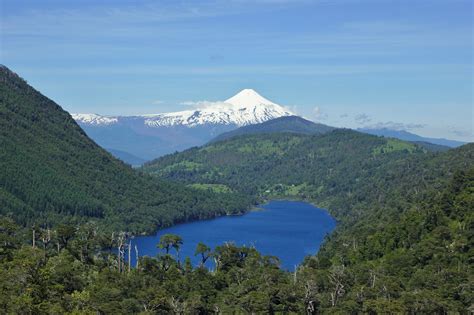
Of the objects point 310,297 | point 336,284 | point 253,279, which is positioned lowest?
point 310,297

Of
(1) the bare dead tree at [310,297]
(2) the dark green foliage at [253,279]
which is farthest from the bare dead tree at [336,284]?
(1) the bare dead tree at [310,297]

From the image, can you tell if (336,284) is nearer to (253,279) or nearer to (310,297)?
(310,297)

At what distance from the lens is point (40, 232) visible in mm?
132375

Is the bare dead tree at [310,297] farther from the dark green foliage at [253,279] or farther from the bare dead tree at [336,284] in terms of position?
the bare dead tree at [336,284]

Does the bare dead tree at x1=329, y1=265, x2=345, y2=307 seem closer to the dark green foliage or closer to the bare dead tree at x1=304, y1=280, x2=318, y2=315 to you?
the dark green foliage

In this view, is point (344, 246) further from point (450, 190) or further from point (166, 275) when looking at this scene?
point (166, 275)

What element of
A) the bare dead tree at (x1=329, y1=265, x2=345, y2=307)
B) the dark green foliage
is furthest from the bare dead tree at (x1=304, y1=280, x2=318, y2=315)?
the bare dead tree at (x1=329, y1=265, x2=345, y2=307)

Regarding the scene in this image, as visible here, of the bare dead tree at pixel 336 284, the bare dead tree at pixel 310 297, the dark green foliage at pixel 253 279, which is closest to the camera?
the dark green foliage at pixel 253 279

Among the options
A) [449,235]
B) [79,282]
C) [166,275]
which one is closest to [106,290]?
[79,282]

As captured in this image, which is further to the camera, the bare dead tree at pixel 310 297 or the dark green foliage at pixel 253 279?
the bare dead tree at pixel 310 297

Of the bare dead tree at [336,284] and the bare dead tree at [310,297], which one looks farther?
the bare dead tree at [336,284]

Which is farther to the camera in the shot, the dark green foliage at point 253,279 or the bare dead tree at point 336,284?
the bare dead tree at point 336,284

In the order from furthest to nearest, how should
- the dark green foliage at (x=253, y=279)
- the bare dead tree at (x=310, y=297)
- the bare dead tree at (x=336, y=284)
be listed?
the bare dead tree at (x=336, y=284) < the bare dead tree at (x=310, y=297) < the dark green foliage at (x=253, y=279)

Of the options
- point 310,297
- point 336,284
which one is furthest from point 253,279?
point 336,284
